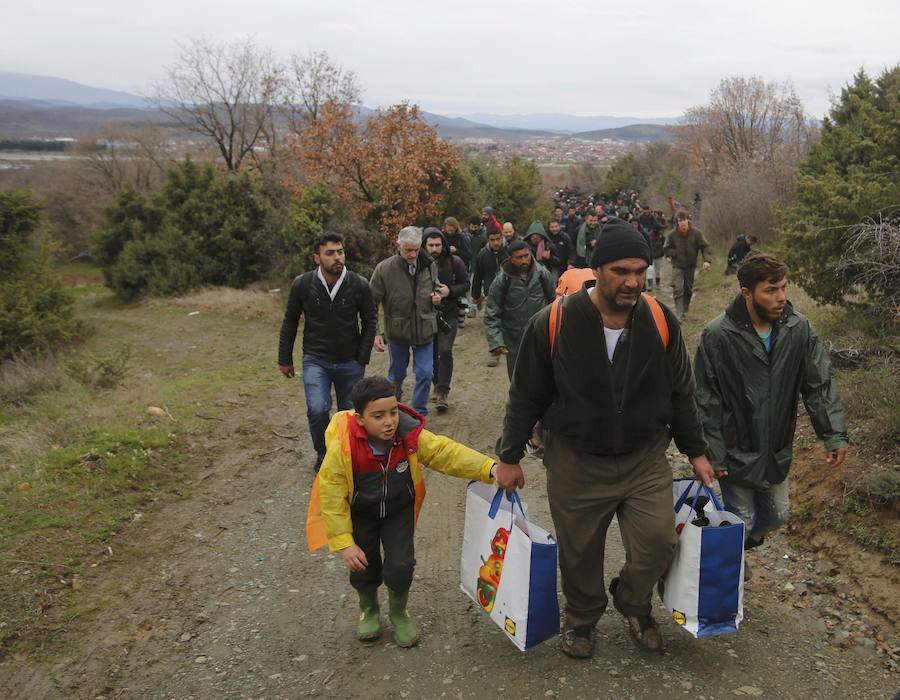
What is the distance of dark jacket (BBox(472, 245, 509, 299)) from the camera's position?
9.50 metres

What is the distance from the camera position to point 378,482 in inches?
140

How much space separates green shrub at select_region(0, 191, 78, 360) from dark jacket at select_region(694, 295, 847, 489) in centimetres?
1357

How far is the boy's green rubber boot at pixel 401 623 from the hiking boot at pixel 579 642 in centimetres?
82

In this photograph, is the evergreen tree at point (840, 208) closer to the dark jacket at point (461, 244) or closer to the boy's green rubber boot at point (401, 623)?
the dark jacket at point (461, 244)

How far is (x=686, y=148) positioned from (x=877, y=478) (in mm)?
47976

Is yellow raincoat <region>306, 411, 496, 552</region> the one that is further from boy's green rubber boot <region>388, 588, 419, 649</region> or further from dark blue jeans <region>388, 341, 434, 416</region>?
dark blue jeans <region>388, 341, 434, 416</region>

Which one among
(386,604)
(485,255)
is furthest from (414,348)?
(386,604)

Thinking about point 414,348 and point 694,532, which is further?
point 414,348

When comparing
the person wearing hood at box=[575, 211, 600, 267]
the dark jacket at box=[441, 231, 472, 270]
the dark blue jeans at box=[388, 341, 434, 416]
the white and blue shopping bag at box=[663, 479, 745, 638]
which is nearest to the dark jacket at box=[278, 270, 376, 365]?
the dark blue jeans at box=[388, 341, 434, 416]

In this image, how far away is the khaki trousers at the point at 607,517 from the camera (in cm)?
331

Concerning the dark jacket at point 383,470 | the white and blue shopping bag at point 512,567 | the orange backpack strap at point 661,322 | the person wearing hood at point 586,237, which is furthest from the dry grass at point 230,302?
the orange backpack strap at point 661,322

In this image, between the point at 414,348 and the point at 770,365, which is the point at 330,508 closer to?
the point at 770,365

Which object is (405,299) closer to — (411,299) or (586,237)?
(411,299)

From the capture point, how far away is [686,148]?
159 feet
